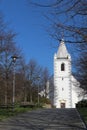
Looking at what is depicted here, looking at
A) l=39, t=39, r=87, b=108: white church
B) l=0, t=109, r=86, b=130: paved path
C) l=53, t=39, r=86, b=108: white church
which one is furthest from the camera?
l=53, t=39, r=86, b=108: white church

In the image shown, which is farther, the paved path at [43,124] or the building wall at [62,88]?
→ the building wall at [62,88]

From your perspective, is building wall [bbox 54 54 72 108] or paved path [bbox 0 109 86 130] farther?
building wall [bbox 54 54 72 108]

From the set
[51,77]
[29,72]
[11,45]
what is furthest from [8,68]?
[51,77]

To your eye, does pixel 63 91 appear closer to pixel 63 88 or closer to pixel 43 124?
pixel 63 88

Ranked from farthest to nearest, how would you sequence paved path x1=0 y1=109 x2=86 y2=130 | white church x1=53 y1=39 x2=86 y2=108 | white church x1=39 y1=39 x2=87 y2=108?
white church x1=53 y1=39 x2=86 y2=108, white church x1=39 y1=39 x2=87 y2=108, paved path x1=0 y1=109 x2=86 y2=130

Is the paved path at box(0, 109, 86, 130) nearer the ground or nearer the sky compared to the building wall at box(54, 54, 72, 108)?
nearer the ground

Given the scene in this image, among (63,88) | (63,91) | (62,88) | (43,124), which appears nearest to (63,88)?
(63,88)

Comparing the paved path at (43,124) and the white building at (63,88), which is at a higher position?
the white building at (63,88)

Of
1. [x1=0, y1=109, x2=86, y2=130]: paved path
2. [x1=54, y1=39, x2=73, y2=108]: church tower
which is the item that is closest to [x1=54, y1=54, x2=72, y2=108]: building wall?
[x1=54, y1=39, x2=73, y2=108]: church tower

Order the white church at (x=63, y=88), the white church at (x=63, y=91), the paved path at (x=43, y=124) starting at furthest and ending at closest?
the white church at (x=63, y=88) < the white church at (x=63, y=91) < the paved path at (x=43, y=124)

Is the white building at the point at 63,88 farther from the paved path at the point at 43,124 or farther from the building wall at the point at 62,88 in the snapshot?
the paved path at the point at 43,124

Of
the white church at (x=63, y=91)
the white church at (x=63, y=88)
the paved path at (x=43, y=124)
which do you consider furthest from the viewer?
the white church at (x=63, y=88)

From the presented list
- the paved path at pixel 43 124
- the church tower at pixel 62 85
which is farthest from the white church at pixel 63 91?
the paved path at pixel 43 124

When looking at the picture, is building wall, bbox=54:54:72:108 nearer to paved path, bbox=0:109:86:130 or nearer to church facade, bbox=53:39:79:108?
church facade, bbox=53:39:79:108
